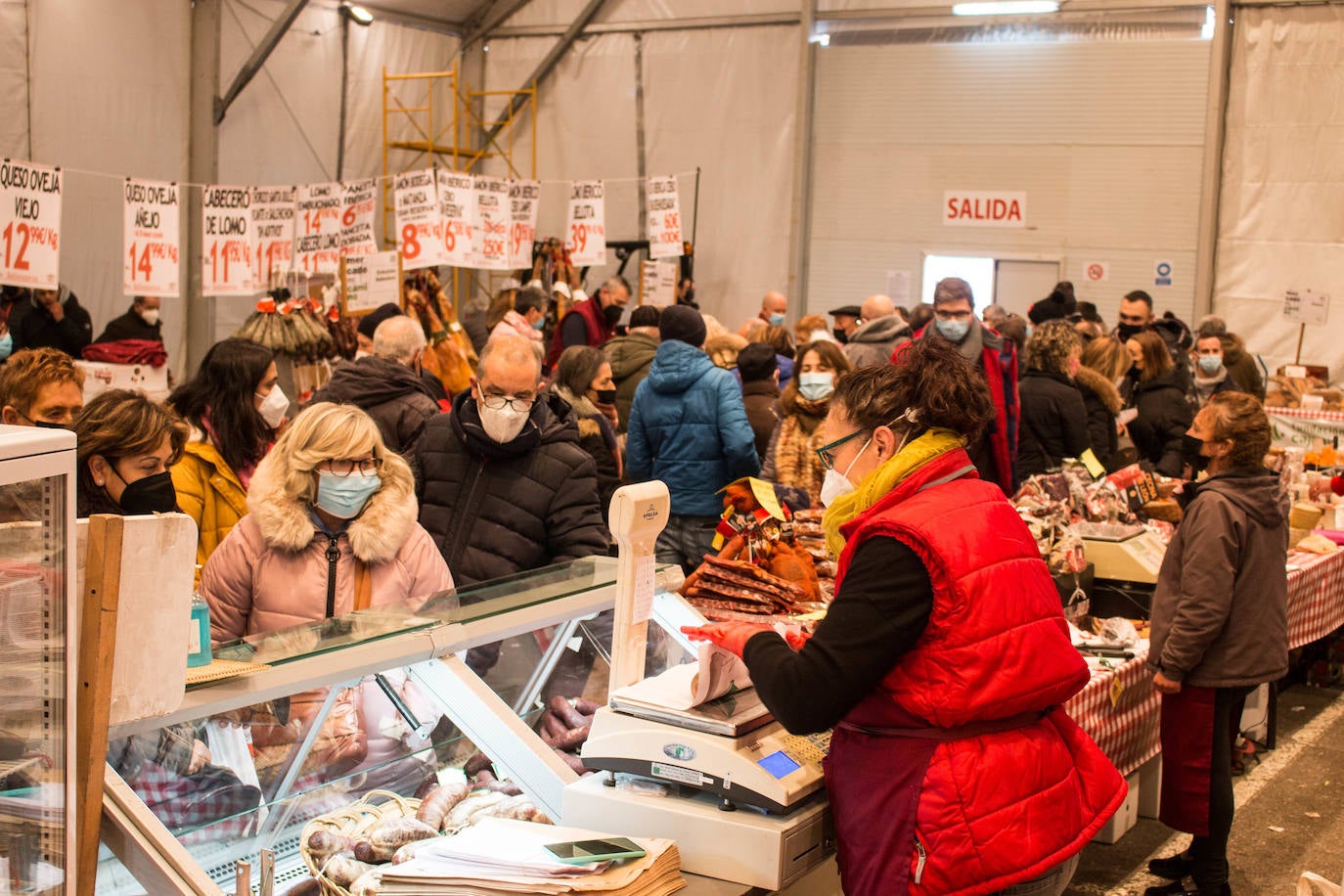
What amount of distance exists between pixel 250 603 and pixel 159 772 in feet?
4.18

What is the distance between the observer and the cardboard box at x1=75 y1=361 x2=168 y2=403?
917 centimetres

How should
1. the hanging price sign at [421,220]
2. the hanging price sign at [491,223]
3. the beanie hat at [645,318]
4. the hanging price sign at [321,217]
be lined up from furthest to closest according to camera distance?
the hanging price sign at [491,223]
the hanging price sign at [321,217]
the hanging price sign at [421,220]
the beanie hat at [645,318]

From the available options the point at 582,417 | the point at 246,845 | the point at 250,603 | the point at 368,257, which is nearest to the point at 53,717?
the point at 246,845

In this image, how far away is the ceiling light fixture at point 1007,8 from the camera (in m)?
13.7

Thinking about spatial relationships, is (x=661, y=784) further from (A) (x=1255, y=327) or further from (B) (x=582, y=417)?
(A) (x=1255, y=327)

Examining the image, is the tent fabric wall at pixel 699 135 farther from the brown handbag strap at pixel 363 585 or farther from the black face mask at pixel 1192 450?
the brown handbag strap at pixel 363 585

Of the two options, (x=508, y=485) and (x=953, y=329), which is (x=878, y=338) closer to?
(x=953, y=329)

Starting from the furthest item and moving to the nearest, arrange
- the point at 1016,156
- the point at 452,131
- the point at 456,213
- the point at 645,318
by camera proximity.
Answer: the point at 452,131 < the point at 1016,156 < the point at 456,213 < the point at 645,318

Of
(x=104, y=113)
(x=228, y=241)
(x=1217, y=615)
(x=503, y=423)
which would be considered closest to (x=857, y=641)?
(x=503, y=423)

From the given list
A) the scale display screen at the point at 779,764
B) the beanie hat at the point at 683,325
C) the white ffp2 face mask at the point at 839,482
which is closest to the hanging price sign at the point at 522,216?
the beanie hat at the point at 683,325

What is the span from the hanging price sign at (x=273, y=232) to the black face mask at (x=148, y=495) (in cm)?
656

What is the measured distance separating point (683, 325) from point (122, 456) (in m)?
2.90

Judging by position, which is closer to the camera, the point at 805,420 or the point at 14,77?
the point at 805,420

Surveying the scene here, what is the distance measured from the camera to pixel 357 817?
2574 millimetres
